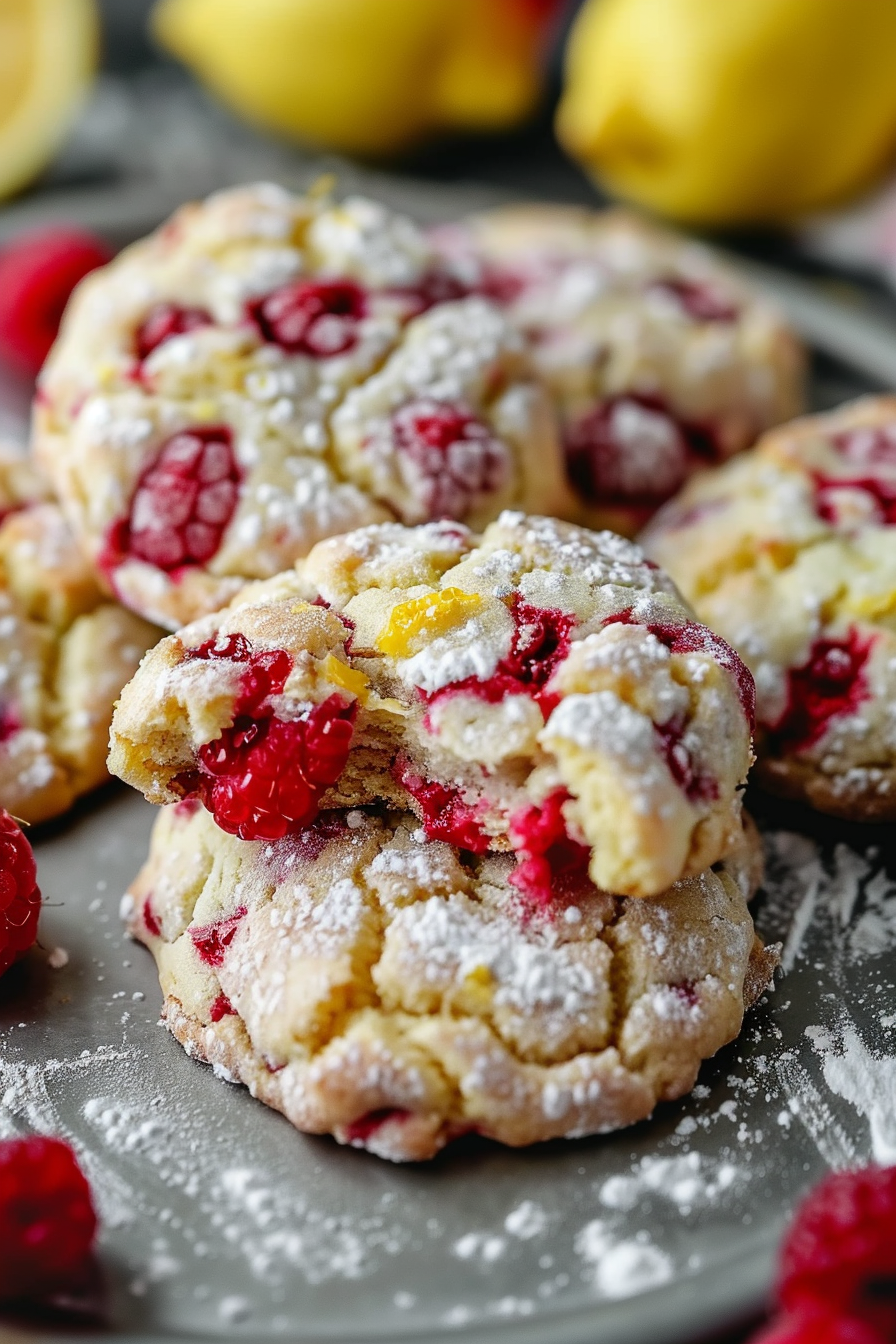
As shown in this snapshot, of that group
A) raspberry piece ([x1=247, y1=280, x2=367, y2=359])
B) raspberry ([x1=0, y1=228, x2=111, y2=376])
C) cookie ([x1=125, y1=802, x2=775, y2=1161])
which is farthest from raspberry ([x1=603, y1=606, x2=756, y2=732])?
raspberry ([x1=0, y1=228, x2=111, y2=376])

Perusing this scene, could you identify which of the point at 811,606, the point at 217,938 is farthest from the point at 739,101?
the point at 217,938

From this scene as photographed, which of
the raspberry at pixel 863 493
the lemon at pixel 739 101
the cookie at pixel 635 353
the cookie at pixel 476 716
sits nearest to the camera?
the cookie at pixel 476 716

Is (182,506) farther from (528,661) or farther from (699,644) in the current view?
(699,644)

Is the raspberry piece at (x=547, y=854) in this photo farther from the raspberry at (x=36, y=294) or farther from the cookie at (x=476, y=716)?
the raspberry at (x=36, y=294)

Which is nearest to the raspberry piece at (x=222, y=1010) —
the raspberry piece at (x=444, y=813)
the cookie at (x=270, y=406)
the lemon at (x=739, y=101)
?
the raspberry piece at (x=444, y=813)

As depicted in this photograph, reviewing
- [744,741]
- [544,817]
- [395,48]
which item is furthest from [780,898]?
[395,48]
